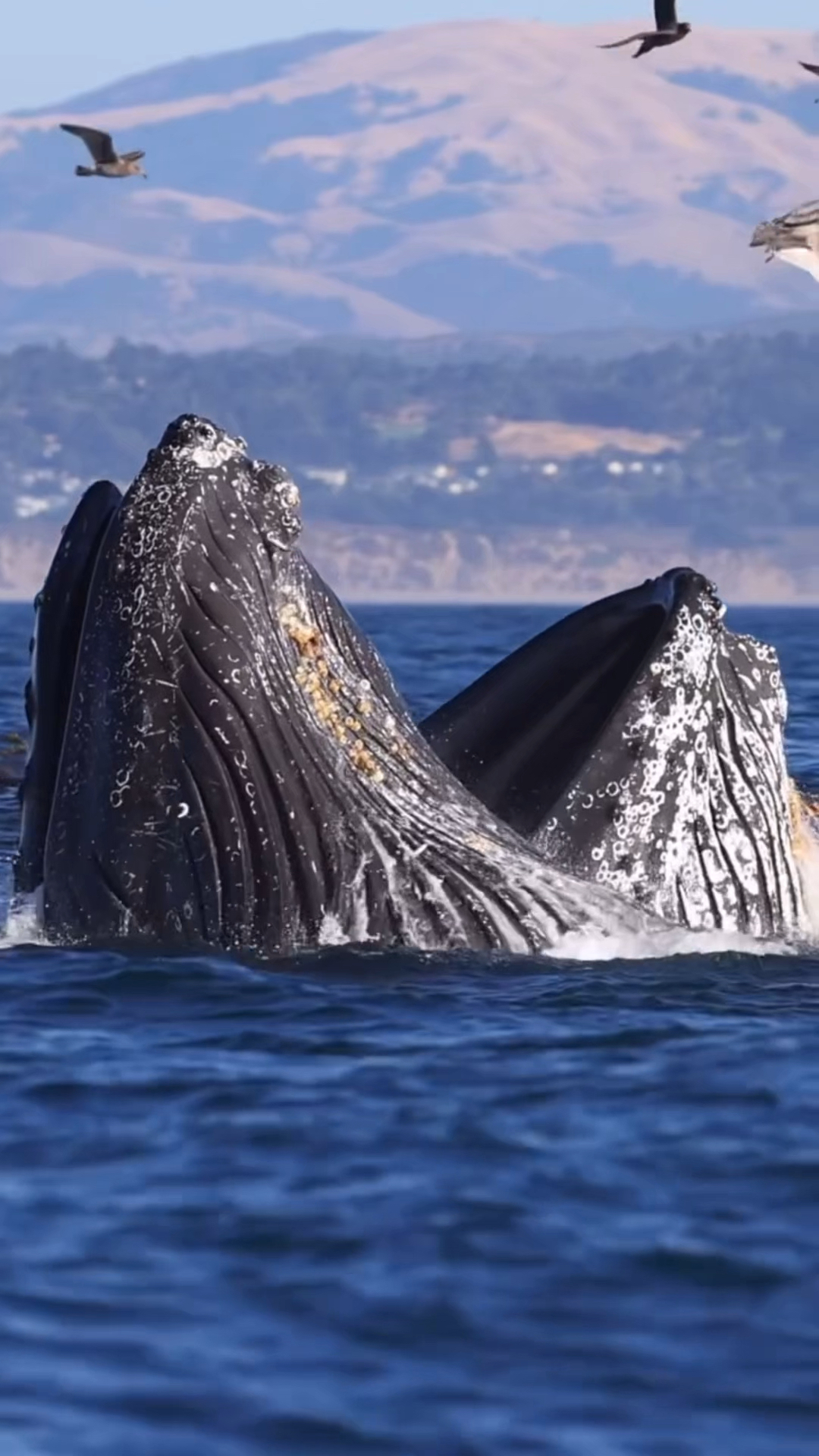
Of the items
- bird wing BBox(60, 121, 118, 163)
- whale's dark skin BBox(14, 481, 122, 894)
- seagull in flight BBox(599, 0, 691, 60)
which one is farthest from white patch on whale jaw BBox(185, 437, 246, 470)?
bird wing BBox(60, 121, 118, 163)

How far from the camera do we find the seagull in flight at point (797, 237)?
61.6ft

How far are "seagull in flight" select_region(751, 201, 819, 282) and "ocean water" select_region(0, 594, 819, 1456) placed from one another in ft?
26.2

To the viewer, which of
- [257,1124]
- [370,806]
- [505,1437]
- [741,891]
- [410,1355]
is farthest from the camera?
[741,891]

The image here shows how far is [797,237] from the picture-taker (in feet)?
63.9

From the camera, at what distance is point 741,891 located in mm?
12016

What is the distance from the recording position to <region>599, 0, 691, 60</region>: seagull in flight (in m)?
20.7

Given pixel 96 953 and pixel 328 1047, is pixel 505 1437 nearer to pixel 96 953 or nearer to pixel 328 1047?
pixel 328 1047

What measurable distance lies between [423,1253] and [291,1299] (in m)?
0.50

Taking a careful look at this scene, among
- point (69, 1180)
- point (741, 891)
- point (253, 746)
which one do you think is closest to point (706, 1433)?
point (69, 1180)

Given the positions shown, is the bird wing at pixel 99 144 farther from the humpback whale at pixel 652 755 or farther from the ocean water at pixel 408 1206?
the ocean water at pixel 408 1206

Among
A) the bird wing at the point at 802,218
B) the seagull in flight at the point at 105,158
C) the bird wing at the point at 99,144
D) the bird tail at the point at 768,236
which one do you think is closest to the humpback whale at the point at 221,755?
the bird tail at the point at 768,236

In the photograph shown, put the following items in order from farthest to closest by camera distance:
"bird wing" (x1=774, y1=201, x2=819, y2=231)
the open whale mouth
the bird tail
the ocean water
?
"bird wing" (x1=774, y1=201, x2=819, y2=231) → the bird tail → the open whale mouth → the ocean water

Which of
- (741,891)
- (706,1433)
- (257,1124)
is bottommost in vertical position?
(706,1433)

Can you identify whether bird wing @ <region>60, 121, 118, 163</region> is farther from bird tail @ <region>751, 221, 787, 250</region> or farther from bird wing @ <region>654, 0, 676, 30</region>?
bird tail @ <region>751, 221, 787, 250</region>
